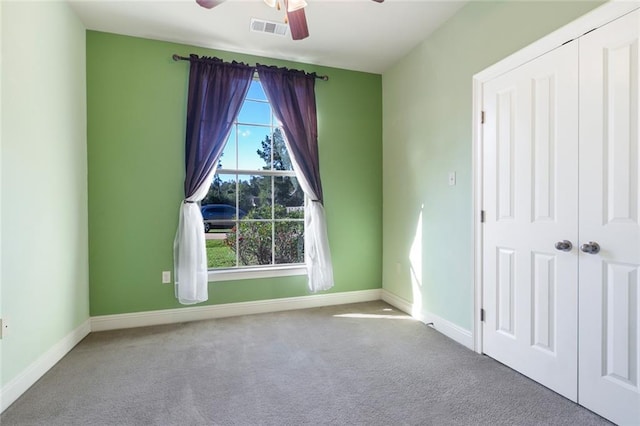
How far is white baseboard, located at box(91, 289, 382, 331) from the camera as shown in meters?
2.98

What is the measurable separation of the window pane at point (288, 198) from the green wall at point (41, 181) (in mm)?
1850

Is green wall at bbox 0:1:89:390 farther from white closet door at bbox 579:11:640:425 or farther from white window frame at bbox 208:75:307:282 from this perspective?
white closet door at bbox 579:11:640:425

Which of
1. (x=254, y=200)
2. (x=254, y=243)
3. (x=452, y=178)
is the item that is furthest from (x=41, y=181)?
(x=452, y=178)

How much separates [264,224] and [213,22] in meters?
2.05

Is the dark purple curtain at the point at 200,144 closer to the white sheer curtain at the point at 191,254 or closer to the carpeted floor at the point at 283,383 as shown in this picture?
the white sheer curtain at the point at 191,254

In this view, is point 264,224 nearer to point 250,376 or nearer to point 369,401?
point 250,376

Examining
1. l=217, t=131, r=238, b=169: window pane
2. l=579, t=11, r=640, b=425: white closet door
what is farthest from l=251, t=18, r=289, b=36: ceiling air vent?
l=579, t=11, r=640, b=425: white closet door

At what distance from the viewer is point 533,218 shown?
6.88ft


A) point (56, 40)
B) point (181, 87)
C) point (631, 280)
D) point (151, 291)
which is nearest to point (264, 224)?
point (151, 291)

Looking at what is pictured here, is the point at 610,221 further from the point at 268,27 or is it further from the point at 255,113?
the point at 255,113

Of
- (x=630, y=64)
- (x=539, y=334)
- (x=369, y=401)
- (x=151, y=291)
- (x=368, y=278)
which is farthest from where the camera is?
(x=368, y=278)

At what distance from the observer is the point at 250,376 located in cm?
214

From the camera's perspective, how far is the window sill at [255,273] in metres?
3.30

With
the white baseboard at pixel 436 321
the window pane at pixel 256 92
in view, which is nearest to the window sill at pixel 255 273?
the white baseboard at pixel 436 321
